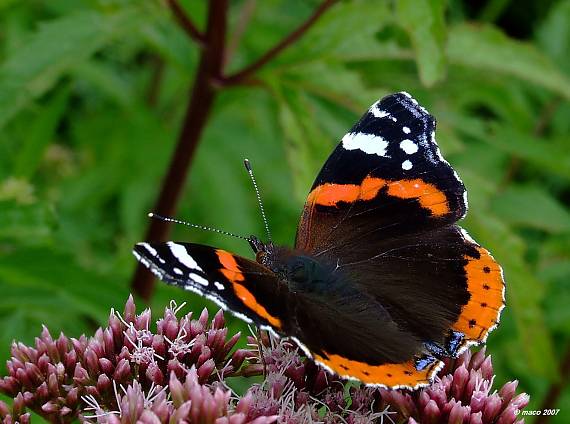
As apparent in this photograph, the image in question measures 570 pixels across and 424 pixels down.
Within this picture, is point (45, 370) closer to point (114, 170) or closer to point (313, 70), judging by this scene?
point (313, 70)

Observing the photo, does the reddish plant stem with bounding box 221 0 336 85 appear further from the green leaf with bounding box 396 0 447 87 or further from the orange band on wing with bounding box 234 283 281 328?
the orange band on wing with bounding box 234 283 281 328

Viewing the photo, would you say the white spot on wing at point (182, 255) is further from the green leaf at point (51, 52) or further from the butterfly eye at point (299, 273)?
the green leaf at point (51, 52)

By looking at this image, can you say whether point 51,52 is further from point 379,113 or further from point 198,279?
point 198,279

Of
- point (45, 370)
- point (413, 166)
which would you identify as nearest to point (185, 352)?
point (45, 370)

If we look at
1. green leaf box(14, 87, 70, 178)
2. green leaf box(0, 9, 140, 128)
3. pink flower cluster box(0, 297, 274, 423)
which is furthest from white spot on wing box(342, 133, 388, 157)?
green leaf box(14, 87, 70, 178)

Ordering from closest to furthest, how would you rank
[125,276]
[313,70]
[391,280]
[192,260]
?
[192,260] < [391,280] < [313,70] < [125,276]

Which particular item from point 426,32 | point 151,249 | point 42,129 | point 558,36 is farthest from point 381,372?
point 558,36
